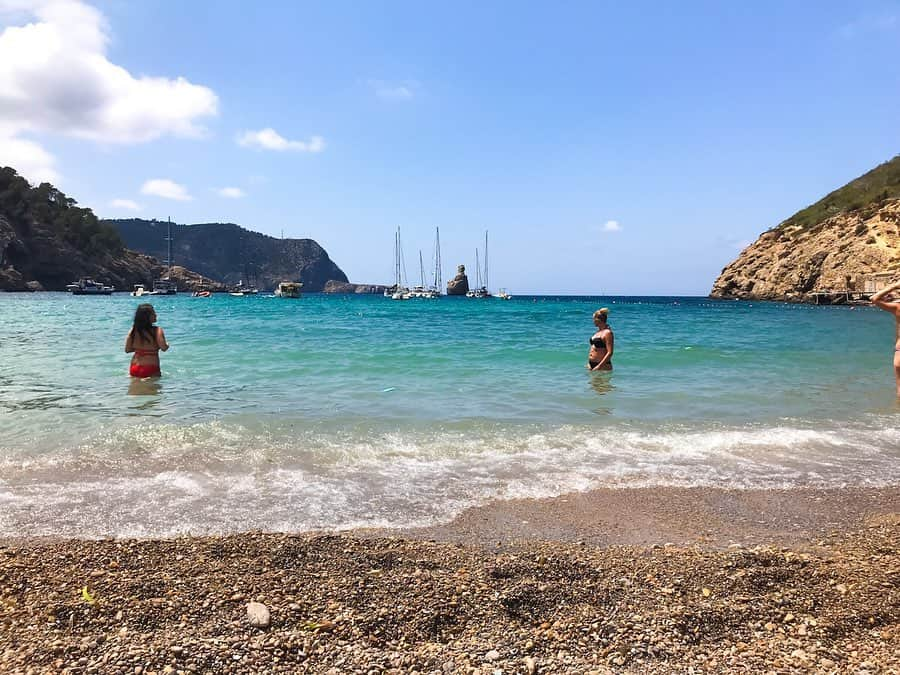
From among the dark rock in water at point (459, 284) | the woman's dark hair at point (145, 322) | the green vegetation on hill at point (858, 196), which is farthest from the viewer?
the dark rock in water at point (459, 284)

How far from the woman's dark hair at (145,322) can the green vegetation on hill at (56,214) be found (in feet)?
407

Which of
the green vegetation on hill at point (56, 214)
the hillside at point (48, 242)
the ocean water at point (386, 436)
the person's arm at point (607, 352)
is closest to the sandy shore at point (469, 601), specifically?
the ocean water at point (386, 436)

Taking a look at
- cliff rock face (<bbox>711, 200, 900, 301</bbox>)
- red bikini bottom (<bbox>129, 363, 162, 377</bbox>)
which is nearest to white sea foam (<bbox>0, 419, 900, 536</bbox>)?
red bikini bottom (<bbox>129, 363, 162, 377</bbox>)

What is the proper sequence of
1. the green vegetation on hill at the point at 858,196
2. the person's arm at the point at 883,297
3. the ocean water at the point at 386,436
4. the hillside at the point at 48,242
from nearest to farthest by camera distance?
the ocean water at the point at 386,436, the person's arm at the point at 883,297, the green vegetation on hill at the point at 858,196, the hillside at the point at 48,242

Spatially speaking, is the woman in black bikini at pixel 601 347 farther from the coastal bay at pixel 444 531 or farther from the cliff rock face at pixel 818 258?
the cliff rock face at pixel 818 258

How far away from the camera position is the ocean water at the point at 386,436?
16.6ft

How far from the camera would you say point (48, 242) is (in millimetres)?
109062

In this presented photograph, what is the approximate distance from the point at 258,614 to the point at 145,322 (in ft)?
31.7

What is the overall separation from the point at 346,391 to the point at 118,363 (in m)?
7.20

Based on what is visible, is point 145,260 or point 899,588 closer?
point 899,588

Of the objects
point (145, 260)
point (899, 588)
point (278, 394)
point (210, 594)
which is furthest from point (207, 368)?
point (145, 260)

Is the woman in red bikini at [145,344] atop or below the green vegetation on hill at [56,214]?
below

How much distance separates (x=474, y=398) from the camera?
1028 cm

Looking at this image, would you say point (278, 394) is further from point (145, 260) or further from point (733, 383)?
point (145, 260)
